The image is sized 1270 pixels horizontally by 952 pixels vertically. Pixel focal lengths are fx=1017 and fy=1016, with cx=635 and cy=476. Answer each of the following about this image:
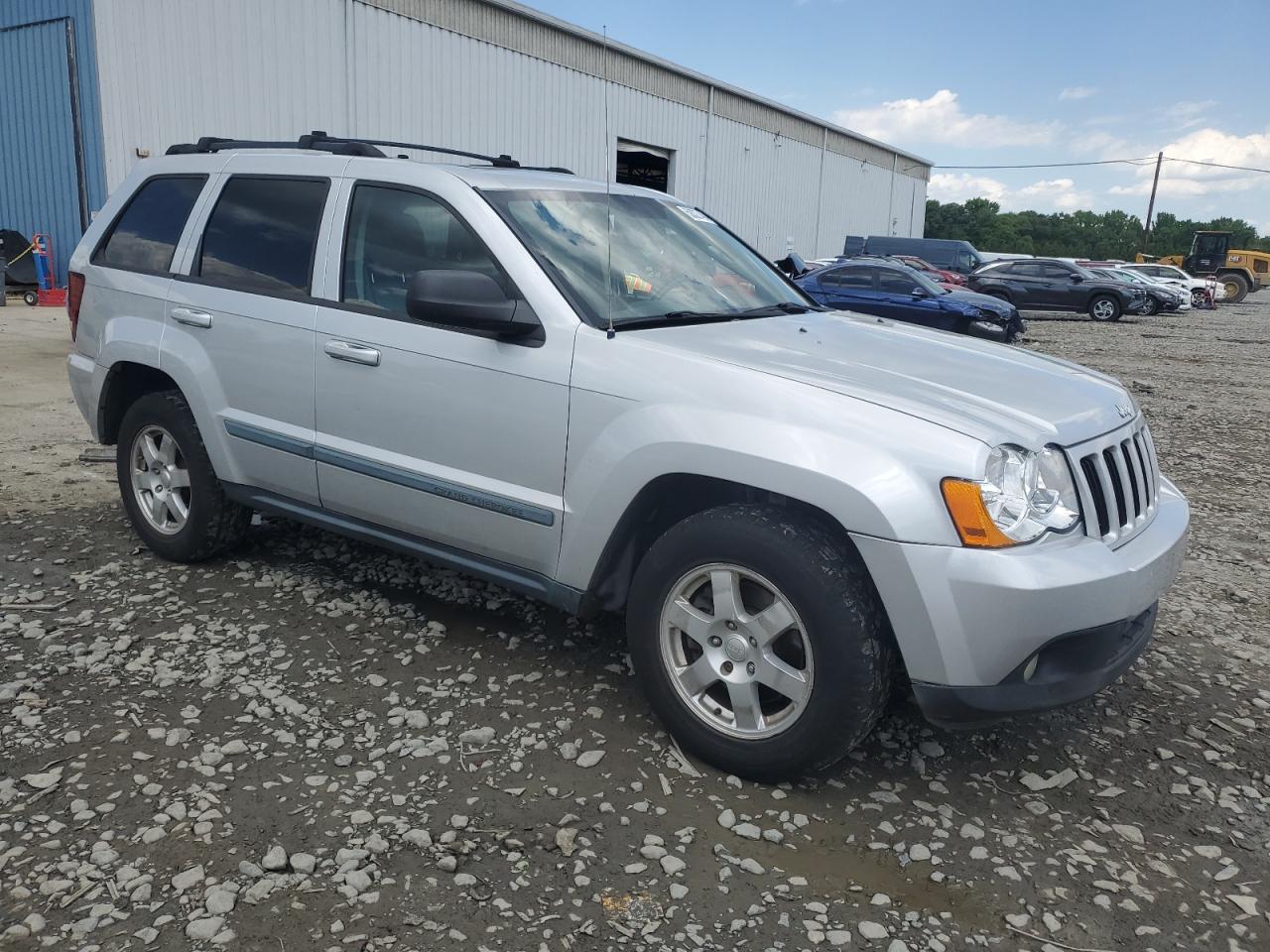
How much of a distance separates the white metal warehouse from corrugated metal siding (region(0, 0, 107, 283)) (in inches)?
1.1

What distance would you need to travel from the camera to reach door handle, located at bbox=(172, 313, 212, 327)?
430 centimetres

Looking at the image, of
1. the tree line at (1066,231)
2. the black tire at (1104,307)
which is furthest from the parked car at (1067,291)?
the tree line at (1066,231)

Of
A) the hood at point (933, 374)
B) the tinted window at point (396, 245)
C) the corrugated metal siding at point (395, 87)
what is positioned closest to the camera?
the hood at point (933, 374)

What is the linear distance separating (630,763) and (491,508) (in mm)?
974

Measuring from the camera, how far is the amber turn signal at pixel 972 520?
8.77 feet

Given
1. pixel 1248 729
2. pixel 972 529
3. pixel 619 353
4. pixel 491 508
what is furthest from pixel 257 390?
pixel 1248 729

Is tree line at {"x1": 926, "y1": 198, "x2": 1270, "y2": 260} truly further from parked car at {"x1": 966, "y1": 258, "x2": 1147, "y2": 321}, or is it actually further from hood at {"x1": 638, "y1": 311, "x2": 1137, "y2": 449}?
hood at {"x1": 638, "y1": 311, "x2": 1137, "y2": 449}

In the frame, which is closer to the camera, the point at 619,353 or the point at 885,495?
the point at 885,495

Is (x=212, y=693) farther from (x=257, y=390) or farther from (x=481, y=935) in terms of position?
(x=481, y=935)

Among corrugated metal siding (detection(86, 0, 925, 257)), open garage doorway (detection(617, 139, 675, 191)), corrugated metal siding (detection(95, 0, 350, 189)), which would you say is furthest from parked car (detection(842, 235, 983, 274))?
corrugated metal siding (detection(95, 0, 350, 189))

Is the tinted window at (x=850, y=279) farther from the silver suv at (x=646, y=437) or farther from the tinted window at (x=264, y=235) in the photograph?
the tinted window at (x=264, y=235)

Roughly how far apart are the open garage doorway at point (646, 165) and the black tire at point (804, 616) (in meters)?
24.1

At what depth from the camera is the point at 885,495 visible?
2721mm

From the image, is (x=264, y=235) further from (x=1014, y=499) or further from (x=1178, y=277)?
(x=1178, y=277)
